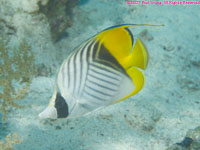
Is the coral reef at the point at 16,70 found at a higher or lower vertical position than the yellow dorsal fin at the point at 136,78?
lower

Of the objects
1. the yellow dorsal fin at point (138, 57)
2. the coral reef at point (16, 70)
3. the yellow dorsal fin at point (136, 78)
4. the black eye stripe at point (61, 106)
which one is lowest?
the coral reef at point (16, 70)

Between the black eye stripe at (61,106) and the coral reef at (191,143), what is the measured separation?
5.44ft

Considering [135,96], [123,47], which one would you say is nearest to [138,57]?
[123,47]

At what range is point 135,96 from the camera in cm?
346

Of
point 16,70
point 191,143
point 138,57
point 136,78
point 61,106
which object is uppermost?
point 138,57

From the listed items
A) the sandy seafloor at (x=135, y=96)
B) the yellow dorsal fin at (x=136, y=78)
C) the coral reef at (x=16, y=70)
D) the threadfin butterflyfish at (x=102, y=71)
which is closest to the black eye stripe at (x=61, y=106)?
the threadfin butterflyfish at (x=102, y=71)

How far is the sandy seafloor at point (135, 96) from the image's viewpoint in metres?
2.57

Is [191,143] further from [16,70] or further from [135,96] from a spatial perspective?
[16,70]

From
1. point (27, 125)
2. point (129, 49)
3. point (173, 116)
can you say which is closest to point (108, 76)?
point (129, 49)

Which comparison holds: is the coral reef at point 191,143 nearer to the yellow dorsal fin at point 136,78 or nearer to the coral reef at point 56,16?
the yellow dorsal fin at point 136,78

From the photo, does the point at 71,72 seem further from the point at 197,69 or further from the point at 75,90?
the point at 197,69

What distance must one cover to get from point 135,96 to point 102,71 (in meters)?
2.46

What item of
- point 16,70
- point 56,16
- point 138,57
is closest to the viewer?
point 138,57

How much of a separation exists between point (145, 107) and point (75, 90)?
228cm
